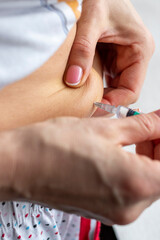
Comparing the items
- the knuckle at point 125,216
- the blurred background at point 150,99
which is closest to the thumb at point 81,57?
the knuckle at point 125,216

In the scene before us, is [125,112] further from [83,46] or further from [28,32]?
[28,32]

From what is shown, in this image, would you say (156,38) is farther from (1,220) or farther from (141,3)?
(1,220)

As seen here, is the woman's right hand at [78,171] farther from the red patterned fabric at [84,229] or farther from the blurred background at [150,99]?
the blurred background at [150,99]

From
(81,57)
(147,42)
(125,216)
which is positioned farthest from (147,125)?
(147,42)

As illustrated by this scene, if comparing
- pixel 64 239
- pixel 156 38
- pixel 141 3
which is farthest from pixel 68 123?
pixel 141 3

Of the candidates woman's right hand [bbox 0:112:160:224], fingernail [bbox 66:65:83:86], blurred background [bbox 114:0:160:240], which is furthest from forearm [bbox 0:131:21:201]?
blurred background [bbox 114:0:160:240]

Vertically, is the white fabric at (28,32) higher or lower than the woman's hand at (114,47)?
higher
